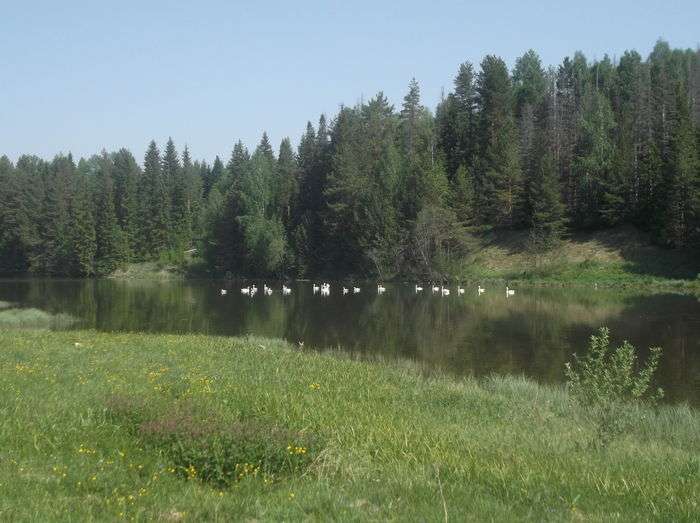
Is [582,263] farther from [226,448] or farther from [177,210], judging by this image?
[177,210]

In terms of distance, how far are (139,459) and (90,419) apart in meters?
2.13

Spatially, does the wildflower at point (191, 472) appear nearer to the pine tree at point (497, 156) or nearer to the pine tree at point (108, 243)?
the pine tree at point (497, 156)

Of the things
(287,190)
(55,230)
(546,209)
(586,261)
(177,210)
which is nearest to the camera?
(586,261)

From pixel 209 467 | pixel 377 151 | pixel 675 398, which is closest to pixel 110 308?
pixel 675 398

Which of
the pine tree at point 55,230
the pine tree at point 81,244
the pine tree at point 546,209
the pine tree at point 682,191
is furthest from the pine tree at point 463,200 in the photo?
the pine tree at point 55,230

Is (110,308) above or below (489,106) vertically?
below

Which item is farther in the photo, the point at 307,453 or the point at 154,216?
the point at 154,216

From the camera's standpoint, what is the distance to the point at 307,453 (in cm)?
914

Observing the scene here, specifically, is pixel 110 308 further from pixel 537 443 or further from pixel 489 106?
pixel 489 106

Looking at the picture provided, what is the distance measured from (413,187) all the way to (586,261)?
22.8 metres

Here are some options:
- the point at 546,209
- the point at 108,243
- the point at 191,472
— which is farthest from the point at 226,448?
the point at 108,243

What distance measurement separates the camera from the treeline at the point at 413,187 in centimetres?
7194

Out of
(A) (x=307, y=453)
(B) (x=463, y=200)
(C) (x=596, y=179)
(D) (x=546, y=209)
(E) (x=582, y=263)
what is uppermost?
(C) (x=596, y=179)

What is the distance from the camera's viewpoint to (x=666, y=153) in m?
71.5
